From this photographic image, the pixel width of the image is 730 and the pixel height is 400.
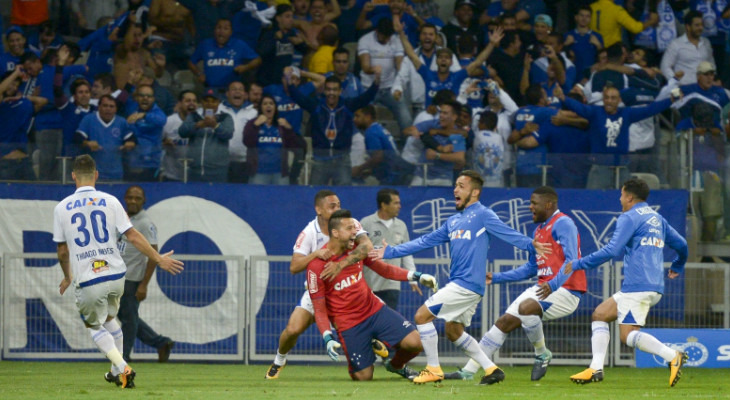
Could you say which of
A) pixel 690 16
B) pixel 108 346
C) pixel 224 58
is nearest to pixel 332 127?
pixel 224 58

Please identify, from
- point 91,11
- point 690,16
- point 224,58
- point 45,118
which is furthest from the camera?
point 91,11

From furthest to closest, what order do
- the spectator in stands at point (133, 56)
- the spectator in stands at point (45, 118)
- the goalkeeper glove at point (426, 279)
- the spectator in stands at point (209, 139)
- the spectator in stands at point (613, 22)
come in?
the spectator in stands at point (613, 22), the spectator in stands at point (133, 56), the spectator in stands at point (209, 139), the spectator in stands at point (45, 118), the goalkeeper glove at point (426, 279)

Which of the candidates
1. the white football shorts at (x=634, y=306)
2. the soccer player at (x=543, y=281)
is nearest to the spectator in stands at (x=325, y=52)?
the soccer player at (x=543, y=281)

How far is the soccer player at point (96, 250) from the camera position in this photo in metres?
10.4

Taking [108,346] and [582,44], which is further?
[582,44]

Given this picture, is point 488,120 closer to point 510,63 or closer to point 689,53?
point 510,63

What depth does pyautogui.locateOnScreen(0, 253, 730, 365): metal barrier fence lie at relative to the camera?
15.1 metres

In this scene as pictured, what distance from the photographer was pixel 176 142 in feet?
54.5

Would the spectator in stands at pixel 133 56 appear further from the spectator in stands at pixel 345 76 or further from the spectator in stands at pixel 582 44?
the spectator in stands at pixel 582 44

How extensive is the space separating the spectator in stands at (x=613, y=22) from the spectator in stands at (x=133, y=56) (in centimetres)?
783

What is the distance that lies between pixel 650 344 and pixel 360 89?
324 inches

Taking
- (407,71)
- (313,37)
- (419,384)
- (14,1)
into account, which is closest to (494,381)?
(419,384)

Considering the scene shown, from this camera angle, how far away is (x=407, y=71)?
18.3 meters

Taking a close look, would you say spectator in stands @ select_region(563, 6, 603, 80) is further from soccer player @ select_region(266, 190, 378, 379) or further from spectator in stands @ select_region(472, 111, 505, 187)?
soccer player @ select_region(266, 190, 378, 379)
